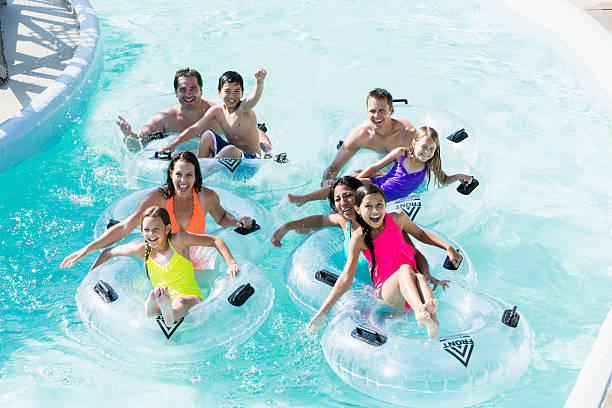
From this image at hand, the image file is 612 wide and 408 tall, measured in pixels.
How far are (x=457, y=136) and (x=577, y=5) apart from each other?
12.2 ft

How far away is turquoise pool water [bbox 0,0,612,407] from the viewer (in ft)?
13.9

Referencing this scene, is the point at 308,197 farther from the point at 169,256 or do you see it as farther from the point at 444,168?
the point at 169,256

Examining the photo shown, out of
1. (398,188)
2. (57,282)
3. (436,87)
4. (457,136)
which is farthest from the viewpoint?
(436,87)

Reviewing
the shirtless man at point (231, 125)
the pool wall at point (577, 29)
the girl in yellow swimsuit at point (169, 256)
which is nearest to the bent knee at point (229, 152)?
the shirtless man at point (231, 125)

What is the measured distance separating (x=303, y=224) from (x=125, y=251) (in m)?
1.22

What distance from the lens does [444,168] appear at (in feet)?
18.4

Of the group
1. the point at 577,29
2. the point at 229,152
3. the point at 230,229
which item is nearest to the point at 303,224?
the point at 230,229

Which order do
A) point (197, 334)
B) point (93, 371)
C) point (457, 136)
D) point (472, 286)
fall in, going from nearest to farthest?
1. point (197, 334)
2. point (93, 371)
3. point (472, 286)
4. point (457, 136)

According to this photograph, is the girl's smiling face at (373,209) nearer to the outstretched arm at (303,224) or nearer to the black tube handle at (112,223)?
the outstretched arm at (303,224)

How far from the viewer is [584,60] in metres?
7.71

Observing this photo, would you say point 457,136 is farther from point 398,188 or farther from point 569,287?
point 569,287

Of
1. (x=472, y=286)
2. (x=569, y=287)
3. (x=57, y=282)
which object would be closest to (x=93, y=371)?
(x=57, y=282)

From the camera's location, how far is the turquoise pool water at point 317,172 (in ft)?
13.9

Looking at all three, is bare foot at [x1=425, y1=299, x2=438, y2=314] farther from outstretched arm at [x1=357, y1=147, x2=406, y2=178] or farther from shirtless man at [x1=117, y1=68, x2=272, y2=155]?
shirtless man at [x1=117, y1=68, x2=272, y2=155]
